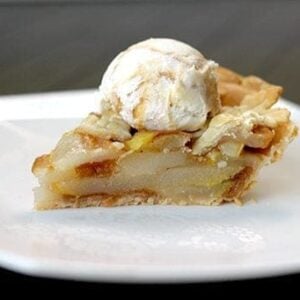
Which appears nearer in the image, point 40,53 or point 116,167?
point 116,167

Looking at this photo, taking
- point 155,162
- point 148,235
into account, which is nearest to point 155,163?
point 155,162

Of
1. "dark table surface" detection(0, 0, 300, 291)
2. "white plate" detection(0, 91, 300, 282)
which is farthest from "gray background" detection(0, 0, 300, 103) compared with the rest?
"white plate" detection(0, 91, 300, 282)

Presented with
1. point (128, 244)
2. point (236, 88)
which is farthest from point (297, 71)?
point (128, 244)

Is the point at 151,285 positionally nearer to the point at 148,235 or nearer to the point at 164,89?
the point at 148,235

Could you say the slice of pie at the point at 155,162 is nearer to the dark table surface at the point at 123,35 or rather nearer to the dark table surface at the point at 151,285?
the dark table surface at the point at 151,285

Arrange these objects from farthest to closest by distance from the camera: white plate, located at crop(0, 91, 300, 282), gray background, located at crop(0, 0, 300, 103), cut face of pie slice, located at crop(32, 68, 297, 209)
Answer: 1. gray background, located at crop(0, 0, 300, 103)
2. cut face of pie slice, located at crop(32, 68, 297, 209)
3. white plate, located at crop(0, 91, 300, 282)

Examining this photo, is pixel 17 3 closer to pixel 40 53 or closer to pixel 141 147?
pixel 40 53

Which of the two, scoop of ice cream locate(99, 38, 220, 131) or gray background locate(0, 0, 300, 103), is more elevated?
scoop of ice cream locate(99, 38, 220, 131)

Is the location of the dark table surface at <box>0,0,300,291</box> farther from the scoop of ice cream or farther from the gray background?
the scoop of ice cream
